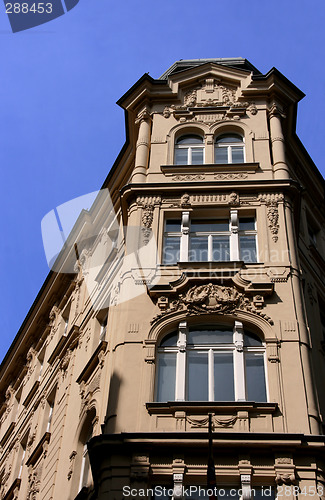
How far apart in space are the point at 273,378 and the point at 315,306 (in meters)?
5.77

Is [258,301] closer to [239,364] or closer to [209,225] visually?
[239,364]

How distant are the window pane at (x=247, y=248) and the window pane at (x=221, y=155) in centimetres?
406

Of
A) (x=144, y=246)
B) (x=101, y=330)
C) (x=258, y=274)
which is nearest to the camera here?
(x=258, y=274)

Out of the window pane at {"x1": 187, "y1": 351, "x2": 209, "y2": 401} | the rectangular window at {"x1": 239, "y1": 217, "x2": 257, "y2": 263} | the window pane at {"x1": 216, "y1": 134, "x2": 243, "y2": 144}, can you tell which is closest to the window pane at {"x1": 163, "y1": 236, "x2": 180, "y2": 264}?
the rectangular window at {"x1": 239, "y1": 217, "x2": 257, "y2": 263}

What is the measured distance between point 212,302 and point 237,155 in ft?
24.6

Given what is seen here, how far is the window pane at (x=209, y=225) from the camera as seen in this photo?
74.6ft

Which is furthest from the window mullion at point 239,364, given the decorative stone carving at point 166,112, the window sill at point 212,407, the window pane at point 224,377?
the decorative stone carving at point 166,112

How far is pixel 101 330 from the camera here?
78.2ft

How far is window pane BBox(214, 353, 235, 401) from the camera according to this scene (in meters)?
17.5

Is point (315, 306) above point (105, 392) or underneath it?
above

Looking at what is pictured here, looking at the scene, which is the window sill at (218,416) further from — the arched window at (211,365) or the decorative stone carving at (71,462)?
the decorative stone carving at (71,462)

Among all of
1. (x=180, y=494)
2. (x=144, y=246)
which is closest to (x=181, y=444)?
(x=180, y=494)

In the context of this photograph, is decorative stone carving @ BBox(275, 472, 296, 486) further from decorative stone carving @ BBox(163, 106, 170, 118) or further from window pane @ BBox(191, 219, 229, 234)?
decorative stone carving @ BBox(163, 106, 170, 118)

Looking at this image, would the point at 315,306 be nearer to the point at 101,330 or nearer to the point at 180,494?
the point at 101,330
